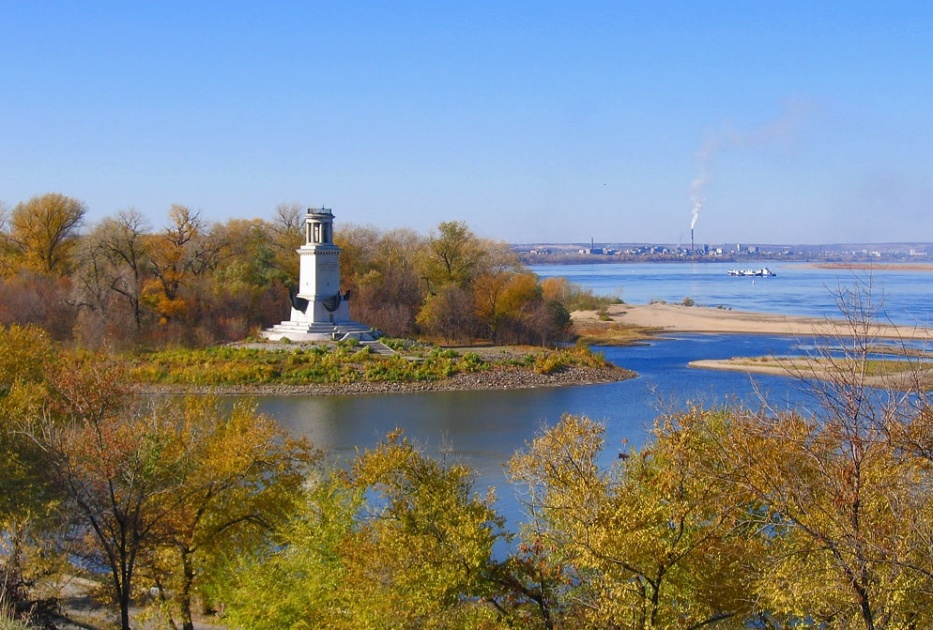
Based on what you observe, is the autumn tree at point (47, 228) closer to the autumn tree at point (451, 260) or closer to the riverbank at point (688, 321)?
the autumn tree at point (451, 260)

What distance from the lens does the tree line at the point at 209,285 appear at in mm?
39969

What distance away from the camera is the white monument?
1478 inches

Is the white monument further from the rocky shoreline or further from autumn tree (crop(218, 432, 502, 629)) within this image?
autumn tree (crop(218, 432, 502, 629))

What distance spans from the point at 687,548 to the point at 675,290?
100m

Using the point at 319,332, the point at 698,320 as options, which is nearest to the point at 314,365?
the point at 319,332

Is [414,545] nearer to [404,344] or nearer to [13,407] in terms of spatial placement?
[13,407]

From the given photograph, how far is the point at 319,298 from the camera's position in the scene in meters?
37.7

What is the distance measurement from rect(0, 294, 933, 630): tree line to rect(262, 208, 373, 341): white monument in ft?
80.1

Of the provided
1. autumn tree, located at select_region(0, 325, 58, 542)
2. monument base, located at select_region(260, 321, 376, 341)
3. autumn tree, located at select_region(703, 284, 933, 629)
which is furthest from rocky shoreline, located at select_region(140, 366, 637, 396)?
autumn tree, located at select_region(703, 284, 933, 629)

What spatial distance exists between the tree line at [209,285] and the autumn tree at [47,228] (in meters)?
0.05

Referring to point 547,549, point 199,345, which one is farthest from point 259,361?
point 547,549

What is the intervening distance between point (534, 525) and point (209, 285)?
3445cm

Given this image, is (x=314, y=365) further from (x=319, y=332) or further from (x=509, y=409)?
(x=509, y=409)

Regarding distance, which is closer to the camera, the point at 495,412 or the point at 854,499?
the point at 854,499
